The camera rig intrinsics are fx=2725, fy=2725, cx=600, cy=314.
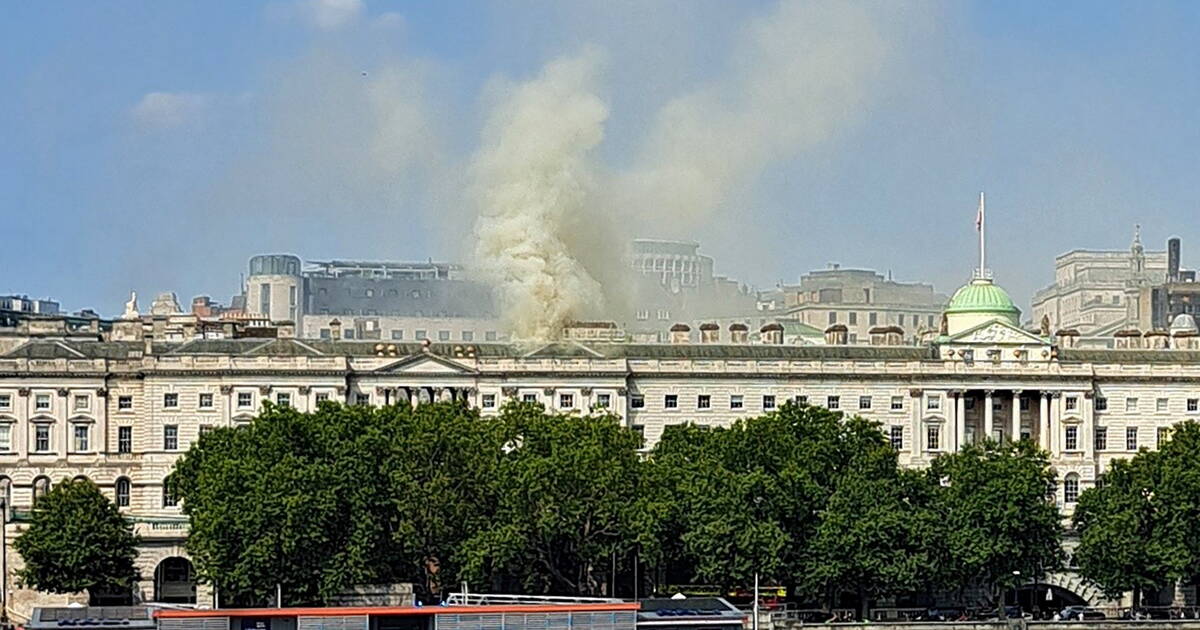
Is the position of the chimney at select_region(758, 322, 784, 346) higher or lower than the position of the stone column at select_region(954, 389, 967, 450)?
higher

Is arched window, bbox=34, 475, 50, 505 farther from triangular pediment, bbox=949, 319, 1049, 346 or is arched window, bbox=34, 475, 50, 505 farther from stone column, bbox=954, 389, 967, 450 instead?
triangular pediment, bbox=949, 319, 1049, 346

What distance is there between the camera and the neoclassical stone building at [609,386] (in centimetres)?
13800

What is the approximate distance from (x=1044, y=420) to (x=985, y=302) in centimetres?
883

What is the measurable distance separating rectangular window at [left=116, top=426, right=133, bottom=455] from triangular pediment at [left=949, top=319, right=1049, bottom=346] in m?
43.8

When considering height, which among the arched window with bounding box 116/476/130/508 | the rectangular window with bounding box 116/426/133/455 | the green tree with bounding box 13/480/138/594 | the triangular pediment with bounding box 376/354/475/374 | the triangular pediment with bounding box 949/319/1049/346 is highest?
the triangular pediment with bounding box 949/319/1049/346

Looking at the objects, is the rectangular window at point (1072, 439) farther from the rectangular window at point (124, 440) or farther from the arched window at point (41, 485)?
the arched window at point (41, 485)

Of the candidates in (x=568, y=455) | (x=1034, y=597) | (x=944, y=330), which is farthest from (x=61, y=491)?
(x=944, y=330)

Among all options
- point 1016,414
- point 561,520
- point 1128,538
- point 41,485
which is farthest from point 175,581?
point 1016,414

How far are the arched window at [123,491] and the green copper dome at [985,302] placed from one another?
4636cm

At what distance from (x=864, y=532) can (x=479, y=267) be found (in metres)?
57.8

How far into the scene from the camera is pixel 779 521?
379 ft

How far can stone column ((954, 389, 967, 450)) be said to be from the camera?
472 ft

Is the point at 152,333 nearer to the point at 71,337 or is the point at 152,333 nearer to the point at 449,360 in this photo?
the point at 71,337

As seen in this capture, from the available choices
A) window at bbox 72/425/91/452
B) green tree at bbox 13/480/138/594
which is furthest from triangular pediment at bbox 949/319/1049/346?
green tree at bbox 13/480/138/594
